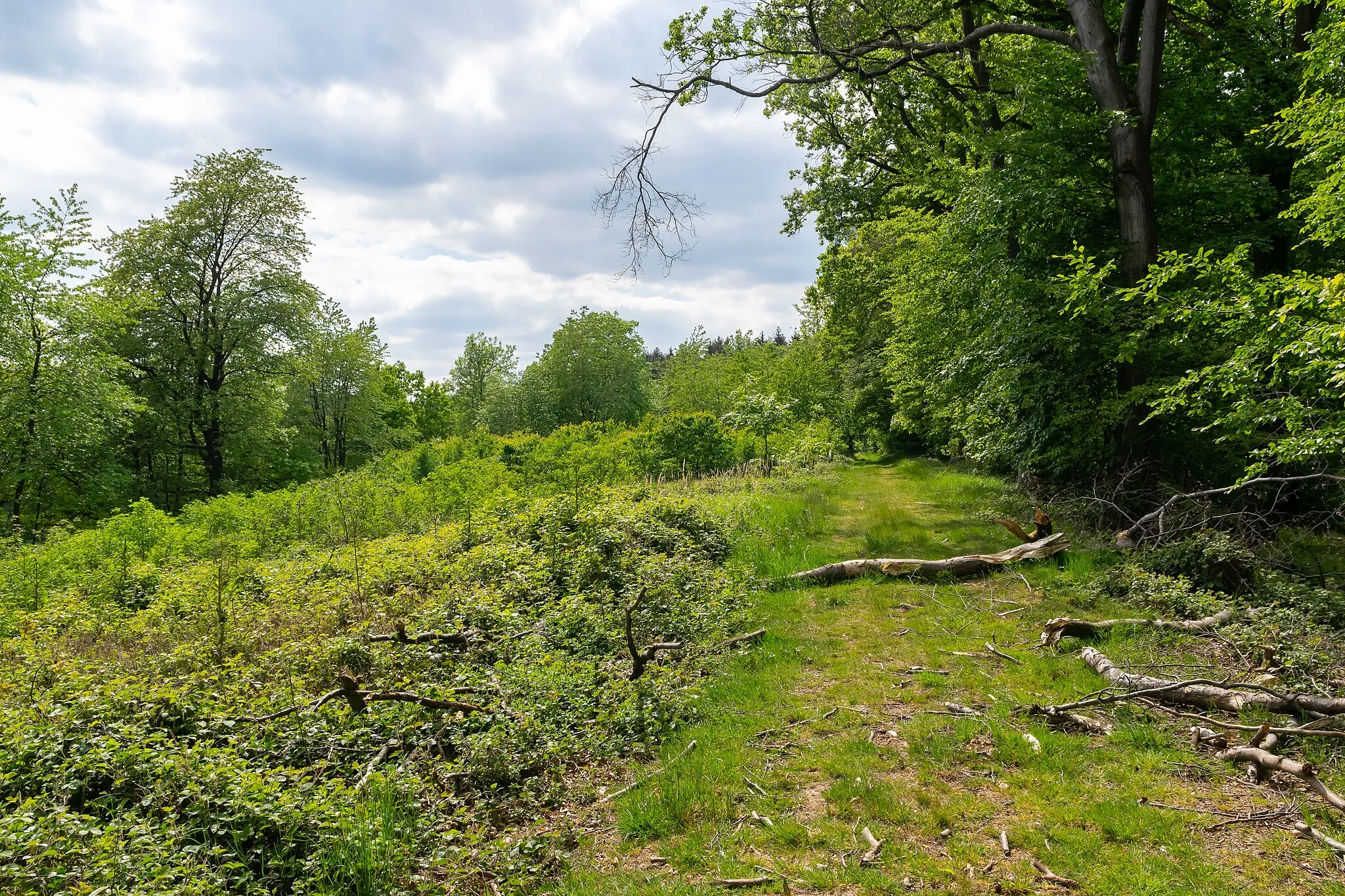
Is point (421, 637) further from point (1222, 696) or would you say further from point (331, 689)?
point (1222, 696)

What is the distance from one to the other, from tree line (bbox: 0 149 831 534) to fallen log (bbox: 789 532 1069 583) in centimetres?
1241

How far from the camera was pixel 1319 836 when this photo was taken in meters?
3.03

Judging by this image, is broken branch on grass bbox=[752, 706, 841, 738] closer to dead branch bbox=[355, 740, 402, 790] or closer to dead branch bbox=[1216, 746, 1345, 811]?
dead branch bbox=[1216, 746, 1345, 811]

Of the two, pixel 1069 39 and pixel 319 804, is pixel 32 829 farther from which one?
pixel 1069 39

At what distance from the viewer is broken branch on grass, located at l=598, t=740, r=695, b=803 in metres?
4.09

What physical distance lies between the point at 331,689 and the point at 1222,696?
6.93 m

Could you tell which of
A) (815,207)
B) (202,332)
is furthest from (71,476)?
(815,207)

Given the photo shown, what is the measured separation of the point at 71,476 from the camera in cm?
1998

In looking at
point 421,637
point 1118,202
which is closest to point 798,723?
point 421,637

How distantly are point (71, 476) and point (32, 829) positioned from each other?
23.9 meters

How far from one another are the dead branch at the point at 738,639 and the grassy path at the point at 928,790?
143 millimetres

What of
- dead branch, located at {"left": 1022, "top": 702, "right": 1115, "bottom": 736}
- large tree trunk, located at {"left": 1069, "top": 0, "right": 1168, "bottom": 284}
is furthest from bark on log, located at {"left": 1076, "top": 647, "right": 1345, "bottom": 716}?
large tree trunk, located at {"left": 1069, "top": 0, "right": 1168, "bottom": 284}

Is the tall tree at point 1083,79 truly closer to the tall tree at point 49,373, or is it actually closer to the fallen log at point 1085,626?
the fallen log at point 1085,626

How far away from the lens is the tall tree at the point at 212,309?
23.3 metres
